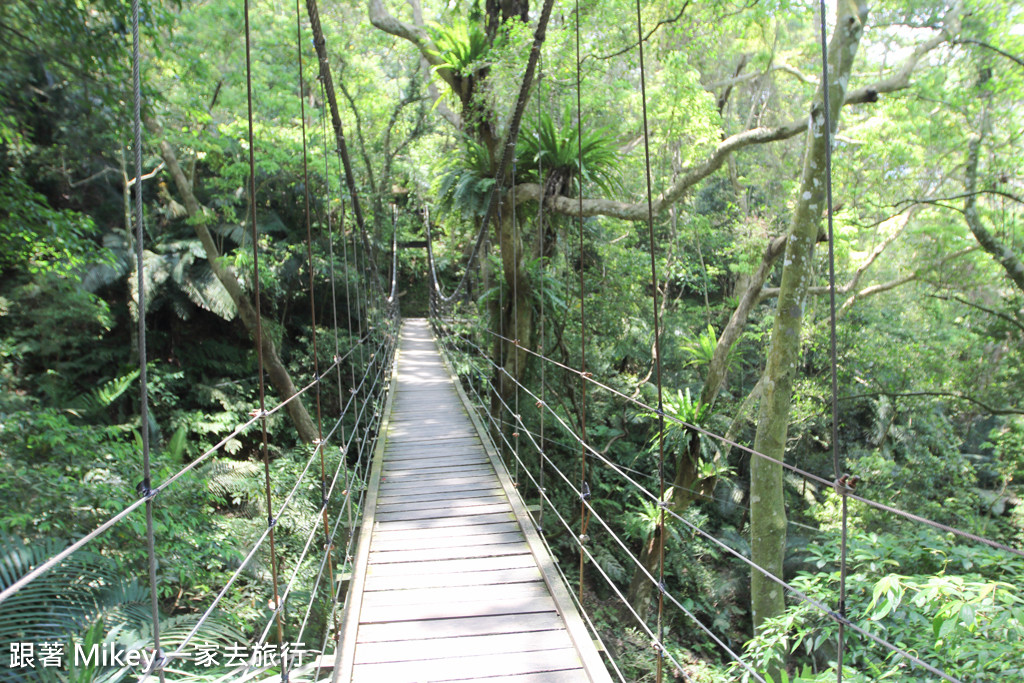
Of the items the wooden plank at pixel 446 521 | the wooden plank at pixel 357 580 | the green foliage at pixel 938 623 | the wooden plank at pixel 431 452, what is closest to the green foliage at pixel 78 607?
the wooden plank at pixel 357 580

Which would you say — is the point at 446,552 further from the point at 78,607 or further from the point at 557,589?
the point at 78,607

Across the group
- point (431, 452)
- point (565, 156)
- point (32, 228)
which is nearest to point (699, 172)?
point (565, 156)

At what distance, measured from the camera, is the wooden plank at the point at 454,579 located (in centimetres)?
199

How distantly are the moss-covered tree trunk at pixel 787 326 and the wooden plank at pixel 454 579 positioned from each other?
206cm

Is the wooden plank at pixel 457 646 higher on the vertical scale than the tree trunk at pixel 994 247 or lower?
lower

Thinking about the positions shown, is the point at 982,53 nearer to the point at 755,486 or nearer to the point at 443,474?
the point at 755,486

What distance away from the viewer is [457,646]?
1.66 m

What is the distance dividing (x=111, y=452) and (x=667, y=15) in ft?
16.3

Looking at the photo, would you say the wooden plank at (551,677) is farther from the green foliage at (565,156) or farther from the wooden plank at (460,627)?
the green foliage at (565,156)

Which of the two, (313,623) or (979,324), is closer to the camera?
(313,623)

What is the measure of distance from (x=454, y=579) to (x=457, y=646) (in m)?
0.37

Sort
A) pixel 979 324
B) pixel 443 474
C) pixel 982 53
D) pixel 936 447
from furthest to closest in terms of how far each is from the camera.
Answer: pixel 936 447 < pixel 979 324 < pixel 982 53 < pixel 443 474

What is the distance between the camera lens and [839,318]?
6660 mm


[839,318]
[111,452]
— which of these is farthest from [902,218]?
[111,452]
